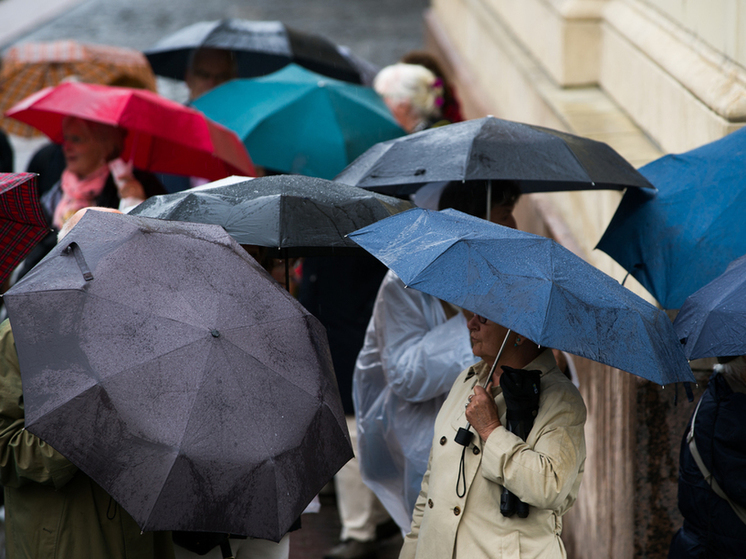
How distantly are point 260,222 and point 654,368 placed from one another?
1404 millimetres

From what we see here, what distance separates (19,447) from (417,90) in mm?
4310

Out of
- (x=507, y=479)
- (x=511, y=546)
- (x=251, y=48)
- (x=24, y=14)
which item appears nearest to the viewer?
(x=507, y=479)

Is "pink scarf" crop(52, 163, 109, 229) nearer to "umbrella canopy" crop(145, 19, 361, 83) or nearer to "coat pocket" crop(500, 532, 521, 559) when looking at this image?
"umbrella canopy" crop(145, 19, 361, 83)

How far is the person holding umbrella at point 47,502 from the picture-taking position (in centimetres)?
300

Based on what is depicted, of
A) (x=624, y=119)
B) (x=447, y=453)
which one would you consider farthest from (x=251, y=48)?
(x=447, y=453)

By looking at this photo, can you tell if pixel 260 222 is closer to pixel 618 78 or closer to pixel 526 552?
pixel 526 552

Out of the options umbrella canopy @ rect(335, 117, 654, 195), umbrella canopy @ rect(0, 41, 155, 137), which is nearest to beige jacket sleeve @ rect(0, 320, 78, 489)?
umbrella canopy @ rect(335, 117, 654, 195)

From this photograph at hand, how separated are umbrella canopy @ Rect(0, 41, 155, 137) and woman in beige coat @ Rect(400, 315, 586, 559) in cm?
514

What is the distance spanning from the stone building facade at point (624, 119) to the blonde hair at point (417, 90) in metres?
0.80

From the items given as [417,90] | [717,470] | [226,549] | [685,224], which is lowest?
[226,549]

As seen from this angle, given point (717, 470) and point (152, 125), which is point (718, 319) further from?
point (152, 125)

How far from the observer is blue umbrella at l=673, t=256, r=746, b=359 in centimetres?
267

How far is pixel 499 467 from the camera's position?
9.40 ft

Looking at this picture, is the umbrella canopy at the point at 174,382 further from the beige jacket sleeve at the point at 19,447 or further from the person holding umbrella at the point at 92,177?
the person holding umbrella at the point at 92,177
